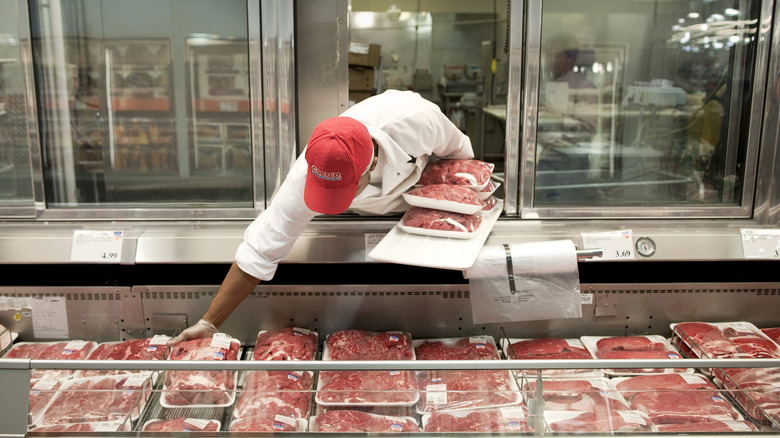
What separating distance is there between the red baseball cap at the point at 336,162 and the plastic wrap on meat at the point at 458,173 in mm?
474

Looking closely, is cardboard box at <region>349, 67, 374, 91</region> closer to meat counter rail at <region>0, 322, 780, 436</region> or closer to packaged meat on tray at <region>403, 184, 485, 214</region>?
packaged meat on tray at <region>403, 184, 485, 214</region>

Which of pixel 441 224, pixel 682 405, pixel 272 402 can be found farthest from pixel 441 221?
pixel 682 405

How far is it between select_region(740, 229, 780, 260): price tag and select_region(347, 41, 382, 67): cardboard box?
1.71m

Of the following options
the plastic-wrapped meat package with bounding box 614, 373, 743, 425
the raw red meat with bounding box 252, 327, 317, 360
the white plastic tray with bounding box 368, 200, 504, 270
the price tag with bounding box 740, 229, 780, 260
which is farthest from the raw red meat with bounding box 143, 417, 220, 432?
the price tag with bounding box 740, 229, 780, 260

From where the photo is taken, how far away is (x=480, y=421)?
5.79ft

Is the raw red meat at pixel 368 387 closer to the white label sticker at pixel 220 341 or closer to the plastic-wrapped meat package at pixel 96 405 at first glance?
the white label sticker at pixel 220 341

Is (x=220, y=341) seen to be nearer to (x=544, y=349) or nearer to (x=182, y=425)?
(x=182, y=425)

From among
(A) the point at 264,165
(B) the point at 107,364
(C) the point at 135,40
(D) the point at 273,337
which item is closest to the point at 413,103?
(A) the point at 264,165

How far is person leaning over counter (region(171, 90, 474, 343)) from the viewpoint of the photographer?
1.86 metres

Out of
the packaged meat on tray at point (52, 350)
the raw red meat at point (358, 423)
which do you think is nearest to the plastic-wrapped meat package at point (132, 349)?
the packaged meat on tray at point (52, 350)

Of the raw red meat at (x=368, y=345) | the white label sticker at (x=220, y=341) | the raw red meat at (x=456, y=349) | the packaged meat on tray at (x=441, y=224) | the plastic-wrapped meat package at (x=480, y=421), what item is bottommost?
the raw red meat at (x=456, y=349)

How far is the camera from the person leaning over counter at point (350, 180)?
6.09 ft

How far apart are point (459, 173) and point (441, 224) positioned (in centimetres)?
27

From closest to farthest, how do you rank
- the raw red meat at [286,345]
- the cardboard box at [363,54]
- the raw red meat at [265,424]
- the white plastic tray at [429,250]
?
1. the raw red meat at [265,424]
2. the white plastic tray at [429,250]
3. the raw red meat at [286,345]
4. the cardboard box at [363,54]
